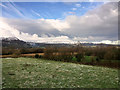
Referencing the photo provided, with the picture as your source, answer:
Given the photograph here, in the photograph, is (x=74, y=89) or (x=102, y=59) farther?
(x=102, y=59)

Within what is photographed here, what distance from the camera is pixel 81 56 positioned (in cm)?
4203

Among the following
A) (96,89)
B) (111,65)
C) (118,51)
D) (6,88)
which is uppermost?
(118,51)

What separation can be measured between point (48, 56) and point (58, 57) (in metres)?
4.99

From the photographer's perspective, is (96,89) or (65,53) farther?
(65,53)

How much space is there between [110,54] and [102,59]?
696 cm

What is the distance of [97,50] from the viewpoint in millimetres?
38438

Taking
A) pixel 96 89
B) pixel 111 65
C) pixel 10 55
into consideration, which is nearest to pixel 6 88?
pixel 96 89

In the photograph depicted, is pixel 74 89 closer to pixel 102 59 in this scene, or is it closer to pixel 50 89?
pixel 50 89

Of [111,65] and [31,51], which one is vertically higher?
[31,51]

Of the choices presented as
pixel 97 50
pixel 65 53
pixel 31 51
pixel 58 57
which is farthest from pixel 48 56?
pixel 97 50

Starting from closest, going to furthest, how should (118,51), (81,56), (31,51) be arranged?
(118,51)
(81,56)
(31,51)

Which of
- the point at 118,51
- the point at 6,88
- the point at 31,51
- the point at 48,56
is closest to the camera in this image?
the point at 6,88

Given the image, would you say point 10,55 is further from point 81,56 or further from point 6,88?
point 6,88

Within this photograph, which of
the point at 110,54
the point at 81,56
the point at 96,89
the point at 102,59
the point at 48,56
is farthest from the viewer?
the point at 48,56
